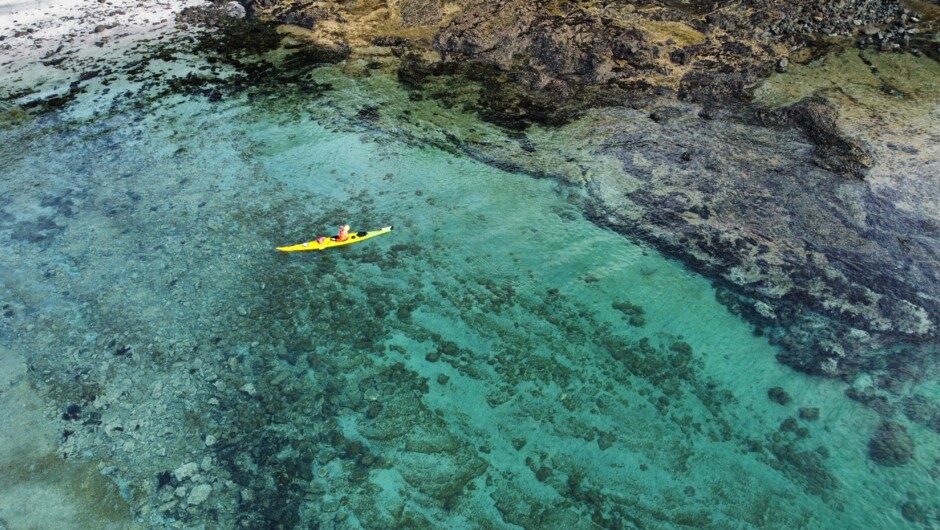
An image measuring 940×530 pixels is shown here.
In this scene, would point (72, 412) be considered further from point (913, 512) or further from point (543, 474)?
point (913, 512)

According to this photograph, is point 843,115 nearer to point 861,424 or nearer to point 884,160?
point 884,160

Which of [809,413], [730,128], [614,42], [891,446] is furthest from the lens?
[614,42]

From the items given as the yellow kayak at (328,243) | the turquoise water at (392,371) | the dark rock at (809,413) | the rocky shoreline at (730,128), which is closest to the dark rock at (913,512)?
the turquoise water at (392,371)

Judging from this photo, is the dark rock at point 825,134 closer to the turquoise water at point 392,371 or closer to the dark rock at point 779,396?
the turquoise water at point 392,371

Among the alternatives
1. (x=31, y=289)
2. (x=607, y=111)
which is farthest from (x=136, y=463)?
(x=607, y=111)

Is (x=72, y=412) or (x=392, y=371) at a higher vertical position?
(x=392, y=371)

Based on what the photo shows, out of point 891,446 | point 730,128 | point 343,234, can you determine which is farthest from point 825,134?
point 343,234

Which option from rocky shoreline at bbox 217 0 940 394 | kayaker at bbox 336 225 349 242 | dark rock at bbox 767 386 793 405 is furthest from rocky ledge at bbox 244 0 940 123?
dark rock at bbox 767 386 793 405
